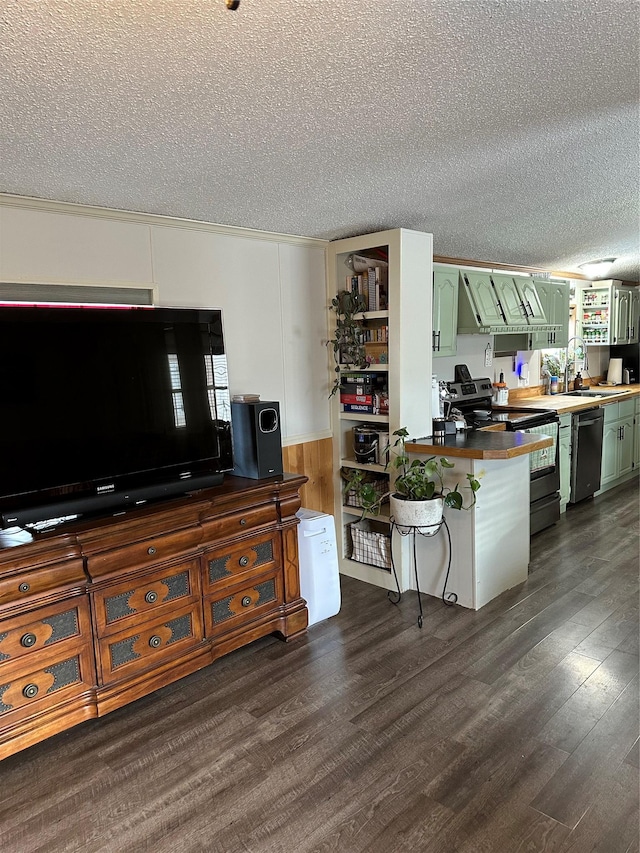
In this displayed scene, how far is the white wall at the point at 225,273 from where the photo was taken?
2643 mm

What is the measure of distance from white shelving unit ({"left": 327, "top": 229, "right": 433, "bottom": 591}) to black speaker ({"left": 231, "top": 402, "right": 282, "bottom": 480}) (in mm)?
876

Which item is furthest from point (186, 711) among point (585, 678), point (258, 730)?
point (585, 678)

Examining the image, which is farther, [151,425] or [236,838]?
[151,425]

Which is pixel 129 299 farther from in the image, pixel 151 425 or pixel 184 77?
pixel 184 77

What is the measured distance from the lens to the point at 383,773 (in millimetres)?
2141

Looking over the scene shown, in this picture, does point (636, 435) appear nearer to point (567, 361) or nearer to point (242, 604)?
point (567, 361)

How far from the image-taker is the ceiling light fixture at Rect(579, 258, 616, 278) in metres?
5.74

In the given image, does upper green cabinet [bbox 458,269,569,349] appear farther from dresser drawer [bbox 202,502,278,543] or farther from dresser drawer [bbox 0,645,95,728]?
dresser drawer [bbox 0,645,95,728]

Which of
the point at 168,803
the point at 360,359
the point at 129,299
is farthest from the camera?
the point at 360,359

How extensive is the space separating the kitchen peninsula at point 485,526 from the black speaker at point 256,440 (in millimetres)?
942

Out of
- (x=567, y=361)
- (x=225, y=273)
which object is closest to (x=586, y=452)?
(x=567, y=361)

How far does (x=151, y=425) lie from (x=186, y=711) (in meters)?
1.28

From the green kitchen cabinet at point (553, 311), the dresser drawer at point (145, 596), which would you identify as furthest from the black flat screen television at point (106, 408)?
the green kitchen cabinet at point (553, 311)

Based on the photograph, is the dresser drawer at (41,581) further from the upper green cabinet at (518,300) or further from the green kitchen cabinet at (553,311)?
the green kitchen cabinet at (553,311)
